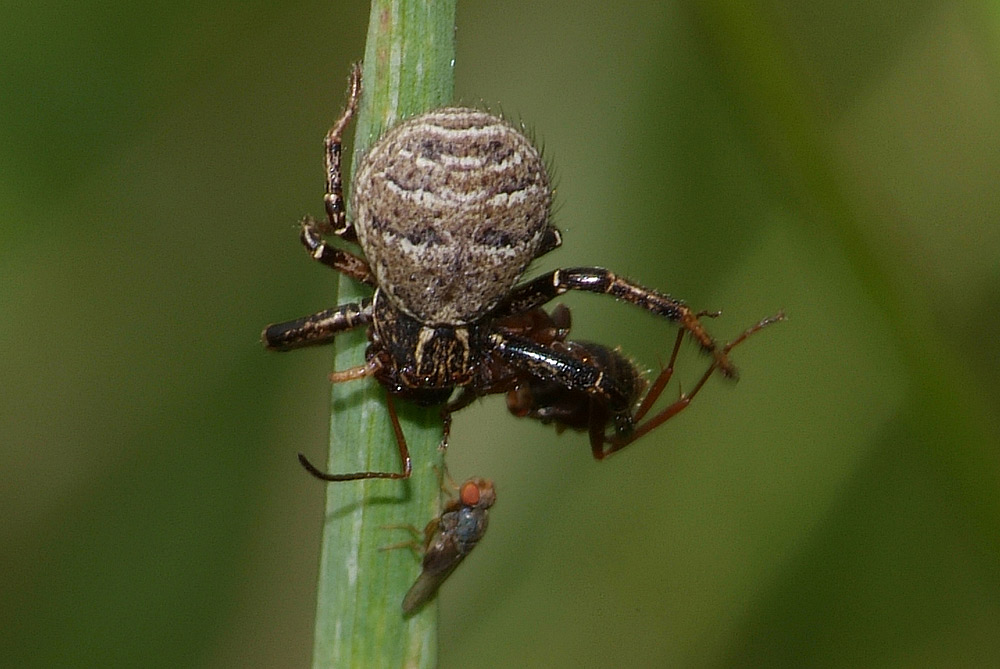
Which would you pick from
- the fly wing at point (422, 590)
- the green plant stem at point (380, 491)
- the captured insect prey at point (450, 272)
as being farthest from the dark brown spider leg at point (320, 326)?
the fly wing at point (422, 590)

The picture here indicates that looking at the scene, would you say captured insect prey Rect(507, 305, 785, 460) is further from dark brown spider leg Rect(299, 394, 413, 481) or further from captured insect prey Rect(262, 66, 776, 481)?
dark brown spider leg Rect(299, 394, 413, 481)

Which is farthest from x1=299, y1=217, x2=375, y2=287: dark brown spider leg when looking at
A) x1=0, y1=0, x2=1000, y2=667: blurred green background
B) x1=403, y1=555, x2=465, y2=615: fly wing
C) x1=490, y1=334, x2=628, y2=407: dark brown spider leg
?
x1=0, y1=0, x2=1000, y2=667: blurred green background

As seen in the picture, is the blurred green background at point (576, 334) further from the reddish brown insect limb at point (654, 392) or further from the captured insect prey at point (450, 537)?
the captured insect prey at point (450, 537)

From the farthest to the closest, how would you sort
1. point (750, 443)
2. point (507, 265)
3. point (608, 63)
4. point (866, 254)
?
point (608, 63) < point (750, 443) < point (866, 254) < point (507, 265)

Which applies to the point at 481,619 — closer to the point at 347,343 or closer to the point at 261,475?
the point at 261,475

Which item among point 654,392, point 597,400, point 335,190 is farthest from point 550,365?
point 335,190

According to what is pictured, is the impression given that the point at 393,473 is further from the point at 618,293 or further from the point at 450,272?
the point at 618,293

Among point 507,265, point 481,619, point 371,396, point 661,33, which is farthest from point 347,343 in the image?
point 661,33
